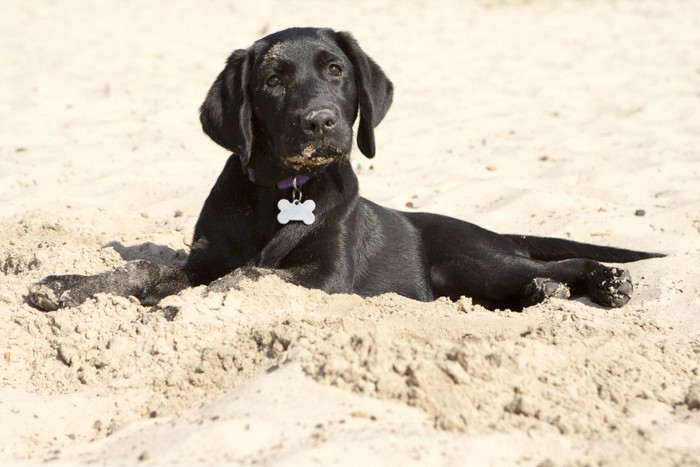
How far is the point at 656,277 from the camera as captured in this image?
523 cm

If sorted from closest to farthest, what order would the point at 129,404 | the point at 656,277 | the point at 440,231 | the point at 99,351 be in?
the point at 129,404 → the point at 99,351 → the point at 656,277 → the point at 440,231

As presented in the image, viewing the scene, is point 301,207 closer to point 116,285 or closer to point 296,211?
point 296,211

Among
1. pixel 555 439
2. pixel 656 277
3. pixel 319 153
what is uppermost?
pixel 319 153

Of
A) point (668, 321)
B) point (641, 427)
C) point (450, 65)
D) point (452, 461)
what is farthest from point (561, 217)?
point (450, 65)

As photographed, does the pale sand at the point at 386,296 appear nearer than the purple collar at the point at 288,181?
Yes

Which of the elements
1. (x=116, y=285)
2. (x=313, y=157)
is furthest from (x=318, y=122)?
(x=116, y=285)

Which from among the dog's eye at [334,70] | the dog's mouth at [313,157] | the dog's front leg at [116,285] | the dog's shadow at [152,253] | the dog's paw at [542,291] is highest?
the dog's eye at [334,70]

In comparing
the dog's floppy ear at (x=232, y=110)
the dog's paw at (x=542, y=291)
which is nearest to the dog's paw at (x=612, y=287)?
the dog's paw at (x=542, y=291)

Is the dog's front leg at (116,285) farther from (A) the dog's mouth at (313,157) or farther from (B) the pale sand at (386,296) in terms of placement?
(A) the dog's mouth at (313,157)

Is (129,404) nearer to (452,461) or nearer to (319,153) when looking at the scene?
(452,461)

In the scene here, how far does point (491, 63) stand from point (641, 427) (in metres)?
8.39

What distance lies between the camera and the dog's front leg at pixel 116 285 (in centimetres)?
453

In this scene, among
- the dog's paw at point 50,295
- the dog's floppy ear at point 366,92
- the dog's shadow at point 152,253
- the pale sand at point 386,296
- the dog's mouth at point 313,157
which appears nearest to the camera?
the pale sand at point 386,296

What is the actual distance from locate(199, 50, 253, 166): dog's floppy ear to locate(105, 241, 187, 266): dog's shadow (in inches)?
39.1
